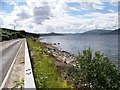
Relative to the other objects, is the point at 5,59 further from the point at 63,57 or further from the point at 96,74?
the point at 63,57

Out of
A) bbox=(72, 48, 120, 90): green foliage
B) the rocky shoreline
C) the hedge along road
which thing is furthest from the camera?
the rocky shoreline

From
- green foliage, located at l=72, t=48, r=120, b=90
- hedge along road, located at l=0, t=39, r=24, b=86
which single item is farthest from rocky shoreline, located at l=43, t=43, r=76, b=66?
green foliage, located at l=72, t=48, r=120, b=90

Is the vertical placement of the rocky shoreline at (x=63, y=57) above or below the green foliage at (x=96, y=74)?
below

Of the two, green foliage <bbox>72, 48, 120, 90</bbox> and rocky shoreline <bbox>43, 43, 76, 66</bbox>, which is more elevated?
green foliage <bbox>72, 48, 120, 90</bbox>

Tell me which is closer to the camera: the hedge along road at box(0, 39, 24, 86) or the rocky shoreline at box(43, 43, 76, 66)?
the hedge along road at box(0, 39, 24, 86)

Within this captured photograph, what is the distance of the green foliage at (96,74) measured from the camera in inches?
746

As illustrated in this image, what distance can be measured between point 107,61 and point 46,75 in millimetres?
13886

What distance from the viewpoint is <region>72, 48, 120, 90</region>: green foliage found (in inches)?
746

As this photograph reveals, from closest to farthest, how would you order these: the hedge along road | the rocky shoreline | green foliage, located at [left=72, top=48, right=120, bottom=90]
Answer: the hedge along road
green foliage, located at [left=72, top=48, right=120, bottom=90]
the rocky shoreline

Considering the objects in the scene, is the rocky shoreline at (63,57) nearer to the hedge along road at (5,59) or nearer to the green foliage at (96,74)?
Answer: the hedge along road at (5,59)

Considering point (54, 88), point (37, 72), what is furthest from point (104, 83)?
point (54, 88)

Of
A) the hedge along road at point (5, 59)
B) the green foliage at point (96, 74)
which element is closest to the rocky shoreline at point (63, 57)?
the hedge along road at point (5, 59)

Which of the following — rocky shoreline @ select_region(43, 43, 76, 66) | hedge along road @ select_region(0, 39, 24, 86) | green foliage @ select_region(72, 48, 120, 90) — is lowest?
rocky shoreline @ select_region(43, 43, 76, 66)

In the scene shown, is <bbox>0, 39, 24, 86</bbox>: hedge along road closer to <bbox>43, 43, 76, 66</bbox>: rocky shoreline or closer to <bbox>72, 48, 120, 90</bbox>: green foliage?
<bbox>72, 48, 120, 90</bbox>: green foliage
